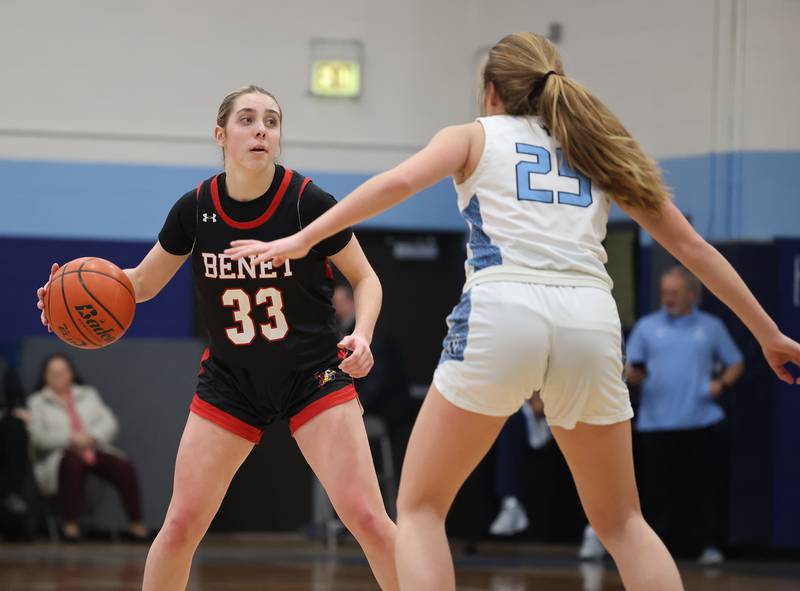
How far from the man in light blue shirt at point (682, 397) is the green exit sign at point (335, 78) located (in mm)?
3425

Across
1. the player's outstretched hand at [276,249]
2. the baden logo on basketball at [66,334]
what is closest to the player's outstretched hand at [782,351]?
the player's outstretched hand at [276,249]

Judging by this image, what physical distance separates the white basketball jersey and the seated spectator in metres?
6.79

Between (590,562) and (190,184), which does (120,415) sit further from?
(590,562)

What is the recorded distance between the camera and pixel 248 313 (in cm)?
423

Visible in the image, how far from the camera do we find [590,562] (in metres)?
9.07

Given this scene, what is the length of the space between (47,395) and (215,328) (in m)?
5.85

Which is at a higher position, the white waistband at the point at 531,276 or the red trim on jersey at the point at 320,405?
the white waistband at the point at 531,276

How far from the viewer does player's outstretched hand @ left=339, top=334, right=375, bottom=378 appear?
147 inches

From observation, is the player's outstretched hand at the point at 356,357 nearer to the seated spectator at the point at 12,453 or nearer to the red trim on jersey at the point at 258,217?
the red trim on jersey at the point at 258,217

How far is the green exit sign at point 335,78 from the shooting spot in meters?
11.0

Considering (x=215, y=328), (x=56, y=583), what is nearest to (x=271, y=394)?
(x=215, y=328)

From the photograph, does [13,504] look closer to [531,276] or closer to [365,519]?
[365,519]

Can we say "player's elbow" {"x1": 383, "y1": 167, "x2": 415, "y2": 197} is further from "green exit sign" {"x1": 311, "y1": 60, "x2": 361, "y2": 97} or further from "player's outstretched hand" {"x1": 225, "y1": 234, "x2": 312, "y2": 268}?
"green exit sign" {"x1": 311, "y1": 60, "x2": 361, "y2": 97}

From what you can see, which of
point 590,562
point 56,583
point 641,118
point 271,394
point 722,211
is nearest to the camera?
point 271,394
